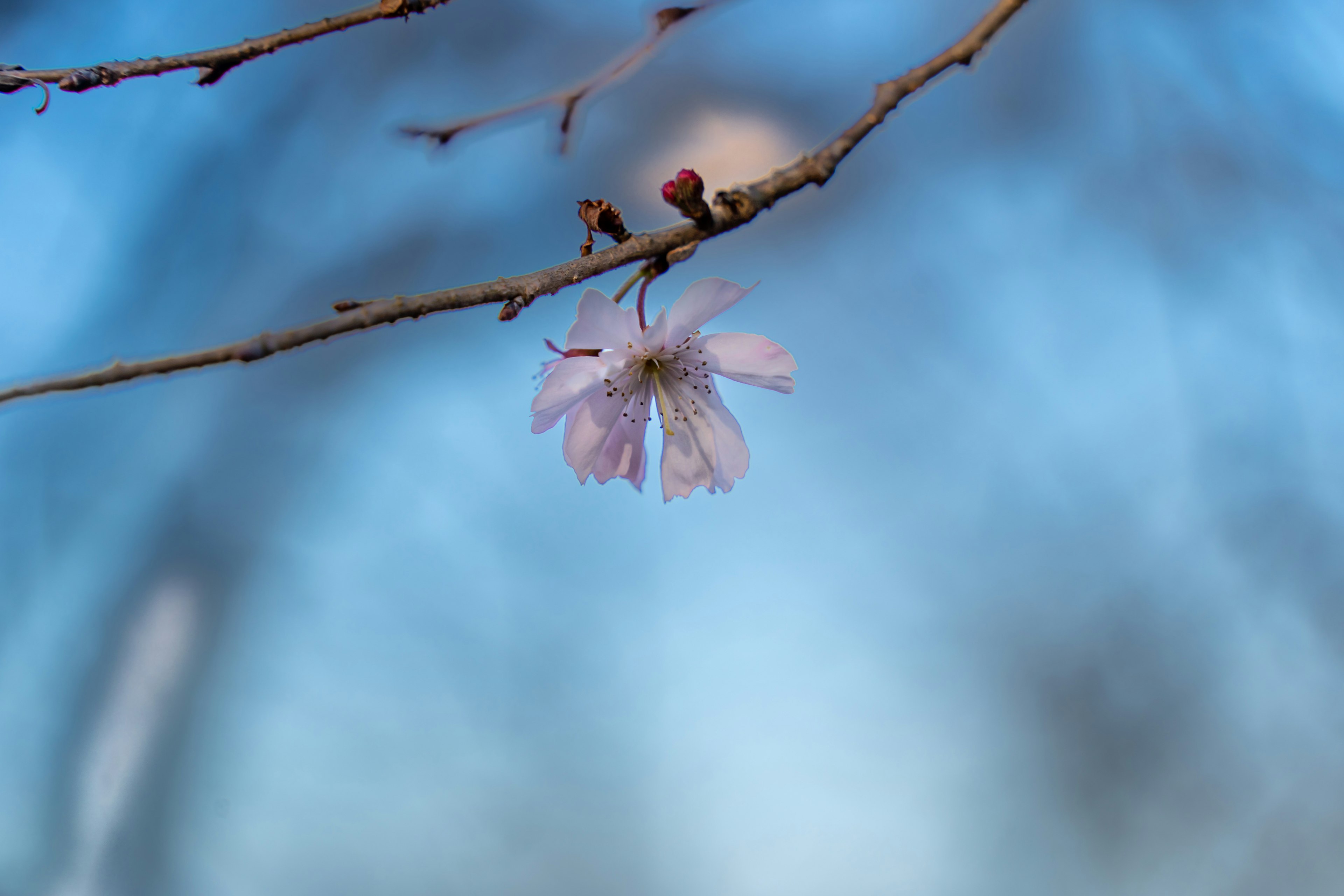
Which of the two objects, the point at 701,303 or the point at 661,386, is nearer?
the point at 701,303

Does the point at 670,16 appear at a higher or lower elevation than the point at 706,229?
higher

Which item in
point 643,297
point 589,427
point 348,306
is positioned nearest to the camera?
point 348,306

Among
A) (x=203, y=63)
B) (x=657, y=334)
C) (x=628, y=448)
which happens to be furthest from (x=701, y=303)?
(x=203, y=63)

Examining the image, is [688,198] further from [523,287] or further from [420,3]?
[420,3]

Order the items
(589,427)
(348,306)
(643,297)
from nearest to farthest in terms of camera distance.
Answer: (348,306) < (643,297) < (589,427)

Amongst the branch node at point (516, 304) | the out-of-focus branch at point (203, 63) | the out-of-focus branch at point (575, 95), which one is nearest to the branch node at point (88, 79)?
the out-of-focus branch at point (203, 63)

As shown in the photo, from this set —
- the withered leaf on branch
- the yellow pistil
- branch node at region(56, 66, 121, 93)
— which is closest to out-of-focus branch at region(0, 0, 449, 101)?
branch node at region(56, 66, 121, 93)

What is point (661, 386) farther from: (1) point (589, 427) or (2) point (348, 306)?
(2) point (348, 306)

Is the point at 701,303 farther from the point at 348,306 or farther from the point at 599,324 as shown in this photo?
the point at 348,306
